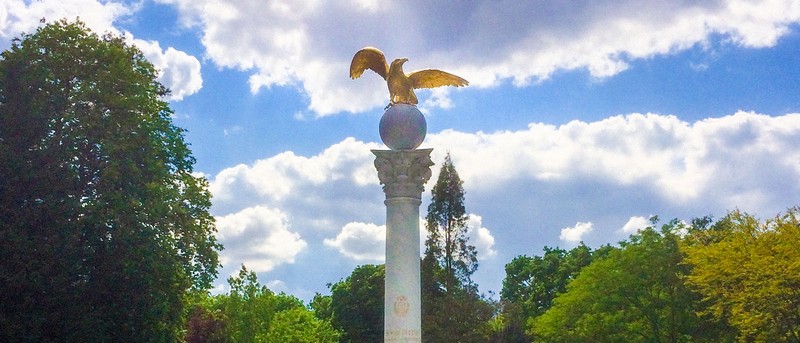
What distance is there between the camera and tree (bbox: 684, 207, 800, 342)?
42281mm

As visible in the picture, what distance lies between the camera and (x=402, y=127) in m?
23.9

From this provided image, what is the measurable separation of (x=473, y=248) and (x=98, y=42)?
128ft

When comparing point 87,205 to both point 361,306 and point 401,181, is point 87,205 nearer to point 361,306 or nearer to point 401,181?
point 401,181

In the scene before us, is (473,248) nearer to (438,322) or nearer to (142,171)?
(438,322)

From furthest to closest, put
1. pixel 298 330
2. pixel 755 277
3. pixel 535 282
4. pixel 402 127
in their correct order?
pixel 535 282 < pixel 298 330 < pixel 755 277 < pixel 402 127

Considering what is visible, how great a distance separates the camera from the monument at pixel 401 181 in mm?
22812

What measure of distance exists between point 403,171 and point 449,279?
4805 centimetres

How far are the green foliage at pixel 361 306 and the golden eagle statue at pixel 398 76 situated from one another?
5090cm

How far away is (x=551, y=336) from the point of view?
194 ft

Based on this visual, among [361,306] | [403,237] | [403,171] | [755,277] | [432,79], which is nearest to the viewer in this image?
[403,237]

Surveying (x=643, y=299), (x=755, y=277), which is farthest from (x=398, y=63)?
(x=643, y=299)

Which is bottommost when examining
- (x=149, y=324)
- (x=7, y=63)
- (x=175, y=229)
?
(x=149, y=324)

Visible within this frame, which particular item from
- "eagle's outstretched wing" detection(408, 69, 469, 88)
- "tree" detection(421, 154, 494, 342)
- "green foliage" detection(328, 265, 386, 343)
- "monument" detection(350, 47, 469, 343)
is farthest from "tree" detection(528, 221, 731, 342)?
"monument" detection(350, 47, 469, 343)

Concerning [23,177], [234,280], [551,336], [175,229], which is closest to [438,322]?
[551,336]
